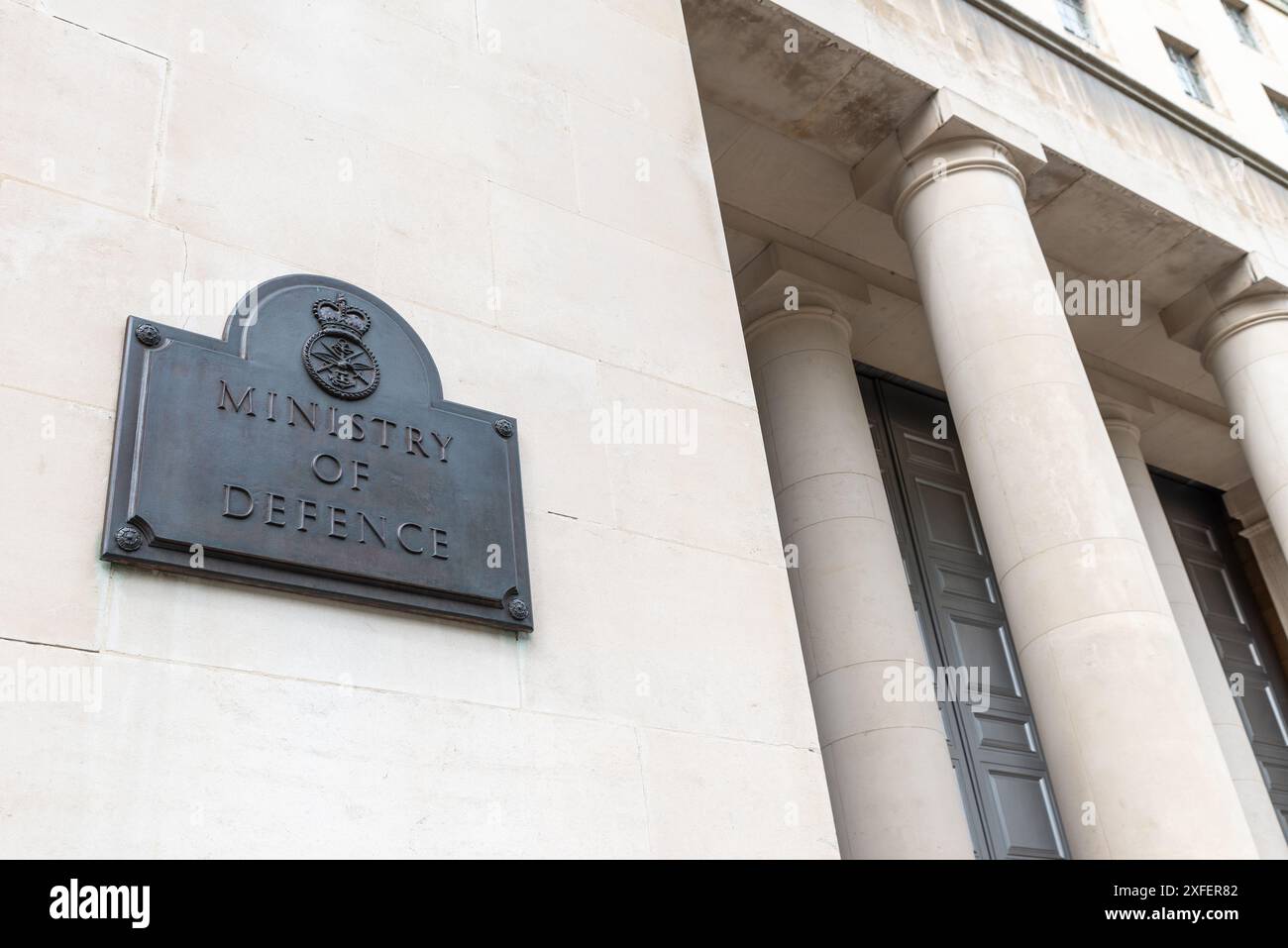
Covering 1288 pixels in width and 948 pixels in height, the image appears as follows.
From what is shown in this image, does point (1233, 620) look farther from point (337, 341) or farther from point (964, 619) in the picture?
point (337, 341)

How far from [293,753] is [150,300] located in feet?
8.32

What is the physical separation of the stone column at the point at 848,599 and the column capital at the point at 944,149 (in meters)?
2.55

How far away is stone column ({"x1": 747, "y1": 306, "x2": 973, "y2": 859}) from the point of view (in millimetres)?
14383

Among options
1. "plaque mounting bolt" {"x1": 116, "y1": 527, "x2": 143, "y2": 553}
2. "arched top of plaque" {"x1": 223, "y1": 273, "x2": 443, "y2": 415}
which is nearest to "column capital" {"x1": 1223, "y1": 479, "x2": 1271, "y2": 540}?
"arched top of plaque" {"x1": 223, "y1": 273, "x2": 443, "y2": 415}

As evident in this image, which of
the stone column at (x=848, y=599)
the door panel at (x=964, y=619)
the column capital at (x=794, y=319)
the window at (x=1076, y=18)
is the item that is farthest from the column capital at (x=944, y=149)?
the door panel at (x=964, y=619)

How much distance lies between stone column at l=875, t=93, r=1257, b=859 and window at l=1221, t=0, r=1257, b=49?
1307 cm

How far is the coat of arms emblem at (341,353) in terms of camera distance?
689 centimetres

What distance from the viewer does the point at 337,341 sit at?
23.4 ft

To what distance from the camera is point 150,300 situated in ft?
22.2

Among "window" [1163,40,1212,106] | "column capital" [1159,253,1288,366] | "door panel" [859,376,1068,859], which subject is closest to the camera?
"door panel" [859,376,1068,859]

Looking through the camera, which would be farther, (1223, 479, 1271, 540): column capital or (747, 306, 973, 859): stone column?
(1223, 479, 1271, 540): column capital

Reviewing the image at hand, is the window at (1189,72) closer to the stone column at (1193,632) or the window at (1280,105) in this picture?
the window at (1280,105)

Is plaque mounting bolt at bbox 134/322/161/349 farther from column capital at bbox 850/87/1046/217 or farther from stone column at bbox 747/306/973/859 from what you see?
column capital at bbox 850/87/1046/217
